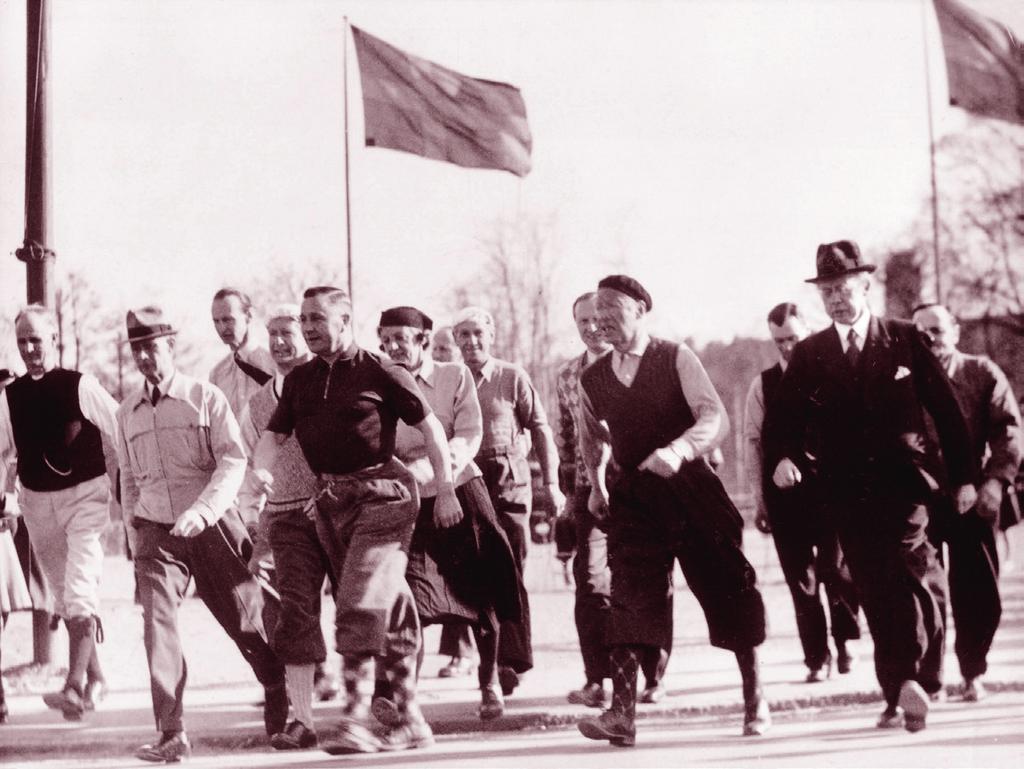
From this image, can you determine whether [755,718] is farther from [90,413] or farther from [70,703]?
[90,413]

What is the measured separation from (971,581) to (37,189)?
4965 mm

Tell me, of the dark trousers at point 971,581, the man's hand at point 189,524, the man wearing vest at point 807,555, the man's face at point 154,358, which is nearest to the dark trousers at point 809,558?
the man wearing vest at point 807,555

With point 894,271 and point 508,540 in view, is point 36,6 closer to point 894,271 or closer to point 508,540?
point 508,540

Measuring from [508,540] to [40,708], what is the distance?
94.9 inches

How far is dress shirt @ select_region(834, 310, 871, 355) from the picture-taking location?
6.12 metres

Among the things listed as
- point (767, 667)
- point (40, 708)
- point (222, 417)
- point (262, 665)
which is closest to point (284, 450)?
point (222, 417)

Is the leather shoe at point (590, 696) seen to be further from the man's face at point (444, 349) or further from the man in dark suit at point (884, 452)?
the man's face at point (444, 349)

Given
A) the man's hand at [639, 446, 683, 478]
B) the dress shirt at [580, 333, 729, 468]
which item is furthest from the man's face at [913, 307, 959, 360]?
the man's hand at [639, 446, 683, 478]

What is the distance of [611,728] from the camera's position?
5.69 metres

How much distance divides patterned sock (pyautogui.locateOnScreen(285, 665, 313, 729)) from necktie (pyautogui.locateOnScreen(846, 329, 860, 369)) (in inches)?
104

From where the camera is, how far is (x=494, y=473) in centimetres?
720

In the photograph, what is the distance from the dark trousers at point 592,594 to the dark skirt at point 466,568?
352 millimetres

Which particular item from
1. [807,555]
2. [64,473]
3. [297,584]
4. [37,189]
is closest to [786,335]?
[807,555]

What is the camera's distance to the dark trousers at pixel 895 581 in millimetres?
6020
